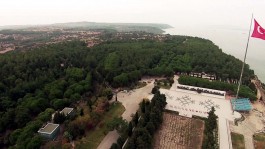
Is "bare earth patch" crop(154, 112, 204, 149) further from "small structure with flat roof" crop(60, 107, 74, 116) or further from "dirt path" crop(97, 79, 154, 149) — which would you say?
"small structure with flat roof" crop(60, 107, 74, 116)

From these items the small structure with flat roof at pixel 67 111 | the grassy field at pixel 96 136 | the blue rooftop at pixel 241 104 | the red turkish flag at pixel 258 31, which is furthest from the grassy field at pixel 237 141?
the small structure with flat roof at pixel 67 111

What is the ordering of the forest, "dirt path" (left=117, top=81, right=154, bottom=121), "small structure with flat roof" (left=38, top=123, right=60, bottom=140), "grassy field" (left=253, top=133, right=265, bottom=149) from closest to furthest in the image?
"grassy field" (left=253, top=133, right=265, bottom=149) → "small structure with flat roof" (left=38, top=123, right=60, bottom=140) → the forest → "dirt path" (left=117, top=81, right=154, bottom=121)

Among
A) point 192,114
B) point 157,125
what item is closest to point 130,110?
point 157,125

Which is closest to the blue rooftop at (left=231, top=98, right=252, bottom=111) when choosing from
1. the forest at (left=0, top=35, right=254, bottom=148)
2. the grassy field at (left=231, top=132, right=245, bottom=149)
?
the grassy field at (left=231, top=132, right=245, bottom=149)

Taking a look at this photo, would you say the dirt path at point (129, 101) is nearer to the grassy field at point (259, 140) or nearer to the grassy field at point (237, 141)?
the grassy field at point (237, 141)

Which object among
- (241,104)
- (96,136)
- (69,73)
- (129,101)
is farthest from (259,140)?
(69,73)

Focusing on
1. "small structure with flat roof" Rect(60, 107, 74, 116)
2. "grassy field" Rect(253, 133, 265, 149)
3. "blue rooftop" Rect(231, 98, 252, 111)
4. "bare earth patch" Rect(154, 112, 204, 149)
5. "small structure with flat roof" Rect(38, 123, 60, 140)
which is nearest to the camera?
"bare earth patch" Rect(154, 112, 204, 149)
